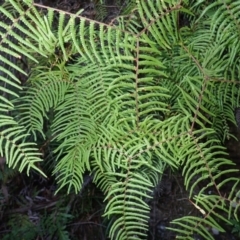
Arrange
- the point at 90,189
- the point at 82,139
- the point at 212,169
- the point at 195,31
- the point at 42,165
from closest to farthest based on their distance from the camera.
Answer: the point at 212,169 < the point at 82,139 < the point at 195,31 < the point at 42,165 < the point at 90,189

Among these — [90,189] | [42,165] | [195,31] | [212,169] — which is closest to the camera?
[212,169]

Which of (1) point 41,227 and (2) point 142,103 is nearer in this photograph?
(2) point 142,103

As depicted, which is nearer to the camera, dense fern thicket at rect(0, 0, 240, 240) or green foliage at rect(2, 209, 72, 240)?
dense fern thicket at rect(0, 0, 240, 240)

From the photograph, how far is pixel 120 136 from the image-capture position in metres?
0.89

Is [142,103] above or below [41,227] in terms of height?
above

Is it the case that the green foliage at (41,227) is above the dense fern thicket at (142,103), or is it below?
below

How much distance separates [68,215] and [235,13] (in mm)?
1150

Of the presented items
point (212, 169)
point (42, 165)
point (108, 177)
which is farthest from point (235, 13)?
point (42, 165)

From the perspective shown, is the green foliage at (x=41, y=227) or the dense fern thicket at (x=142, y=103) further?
the green foliage at (x=41, y=227)

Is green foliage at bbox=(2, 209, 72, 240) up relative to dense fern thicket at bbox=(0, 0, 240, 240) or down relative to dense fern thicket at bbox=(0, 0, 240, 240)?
down

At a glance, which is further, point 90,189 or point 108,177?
point 90,189

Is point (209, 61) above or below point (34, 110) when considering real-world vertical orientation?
above

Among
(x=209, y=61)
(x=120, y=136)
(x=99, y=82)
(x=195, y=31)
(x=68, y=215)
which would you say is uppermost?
(x=195, y=31)

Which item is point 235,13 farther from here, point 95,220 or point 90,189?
point 95,220
